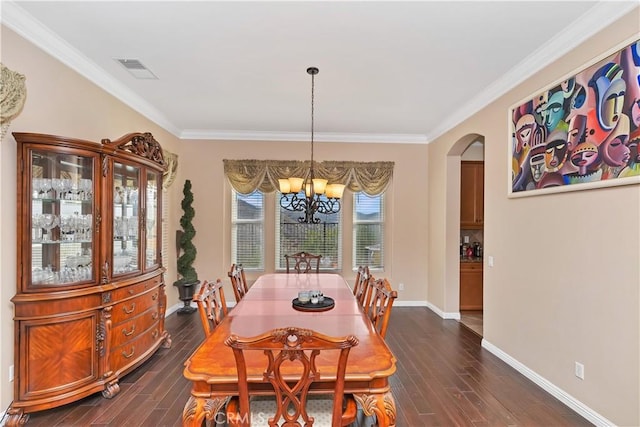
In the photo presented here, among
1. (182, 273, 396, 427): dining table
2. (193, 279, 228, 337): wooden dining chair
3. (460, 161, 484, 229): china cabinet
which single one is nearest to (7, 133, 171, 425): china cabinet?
(193, 279, 228, 337): wooden dining chair

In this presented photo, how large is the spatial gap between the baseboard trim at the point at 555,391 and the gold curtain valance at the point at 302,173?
9.78 feet

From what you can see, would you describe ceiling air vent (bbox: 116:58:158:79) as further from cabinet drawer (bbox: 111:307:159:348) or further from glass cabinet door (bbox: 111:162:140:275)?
cabinet drawer (bbox: 111:307:159:348)

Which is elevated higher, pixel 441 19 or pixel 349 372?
pixel 441 19

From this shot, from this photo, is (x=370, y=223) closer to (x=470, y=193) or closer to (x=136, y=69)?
(x=470, y=193)

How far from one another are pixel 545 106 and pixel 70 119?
4294mm

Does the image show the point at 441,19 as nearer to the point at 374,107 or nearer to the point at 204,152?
the point at 374,107

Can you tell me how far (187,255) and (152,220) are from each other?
163 centimetres

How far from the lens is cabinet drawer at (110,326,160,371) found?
111 inches

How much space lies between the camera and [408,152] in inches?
221

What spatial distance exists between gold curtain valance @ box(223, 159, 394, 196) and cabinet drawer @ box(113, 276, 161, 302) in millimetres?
2265

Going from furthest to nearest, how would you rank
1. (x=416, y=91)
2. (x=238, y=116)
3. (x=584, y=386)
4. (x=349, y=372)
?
(x=238, y=116) < (x=416, y=91) < (x=584, y=386) < (x=349, y=372)

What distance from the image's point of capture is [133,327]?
3049 millimetres

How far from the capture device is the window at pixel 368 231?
18.5 ft

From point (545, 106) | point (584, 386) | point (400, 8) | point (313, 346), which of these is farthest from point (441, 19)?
point (584, 386)
